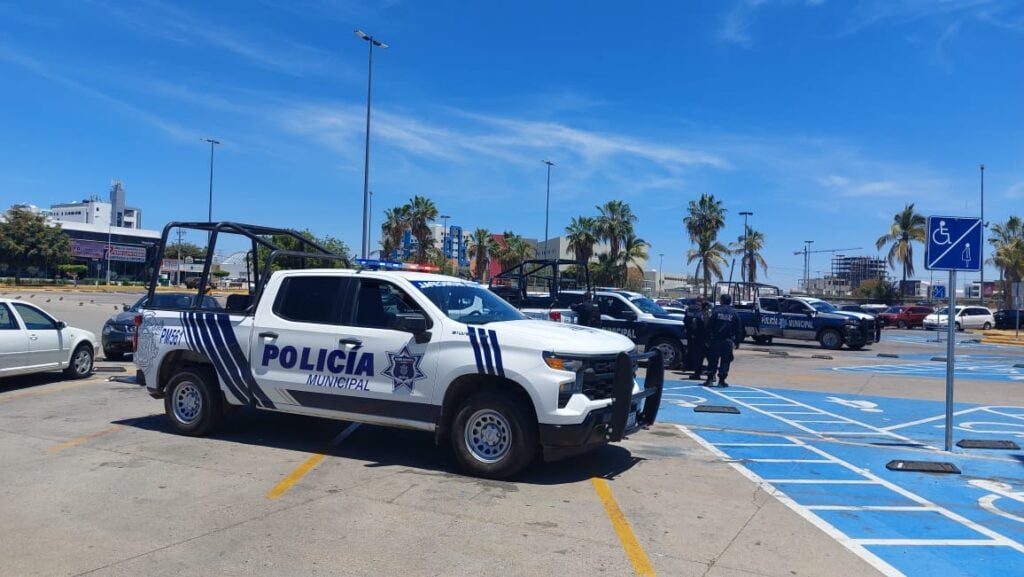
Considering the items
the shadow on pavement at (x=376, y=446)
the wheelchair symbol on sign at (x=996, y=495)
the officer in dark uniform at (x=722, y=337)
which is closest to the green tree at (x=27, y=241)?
the shadow on pavement at (x=376, y=446)

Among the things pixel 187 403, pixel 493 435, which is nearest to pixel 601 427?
pixel 493 435

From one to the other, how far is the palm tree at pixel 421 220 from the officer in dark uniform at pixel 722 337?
132 feet

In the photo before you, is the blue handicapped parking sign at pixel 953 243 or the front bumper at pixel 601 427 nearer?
the front bumper at pixel 601 427

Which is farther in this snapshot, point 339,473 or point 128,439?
point 128,439

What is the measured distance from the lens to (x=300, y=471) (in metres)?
7.26

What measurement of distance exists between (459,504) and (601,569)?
1.69 metres

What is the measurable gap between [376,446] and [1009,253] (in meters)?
56.3

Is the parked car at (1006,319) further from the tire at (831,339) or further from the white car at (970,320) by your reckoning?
the tire at (831,339)

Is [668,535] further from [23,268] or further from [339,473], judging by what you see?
[23,268]

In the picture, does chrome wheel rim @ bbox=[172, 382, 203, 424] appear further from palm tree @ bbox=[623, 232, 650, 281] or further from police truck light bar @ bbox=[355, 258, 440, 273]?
palm tree @ bbox=[623, 232, 650, 281]

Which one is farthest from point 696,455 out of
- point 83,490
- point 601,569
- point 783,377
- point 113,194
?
point 113,194

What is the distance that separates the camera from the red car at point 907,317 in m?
47.7

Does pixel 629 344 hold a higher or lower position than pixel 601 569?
higher

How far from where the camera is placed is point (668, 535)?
223 inches
